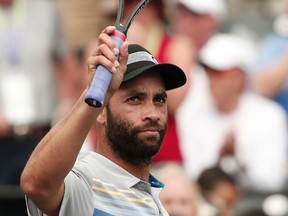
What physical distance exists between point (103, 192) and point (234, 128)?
4627 millimetres

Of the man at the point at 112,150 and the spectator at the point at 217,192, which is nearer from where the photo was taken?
the man at the point at 112,150

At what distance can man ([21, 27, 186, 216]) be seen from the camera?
4.17 m

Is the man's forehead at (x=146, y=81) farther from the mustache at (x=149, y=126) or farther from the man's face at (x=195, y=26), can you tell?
the man's face at (x=195, y=26)

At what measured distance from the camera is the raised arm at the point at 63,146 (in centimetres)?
415

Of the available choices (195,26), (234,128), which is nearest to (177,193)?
(234,128)

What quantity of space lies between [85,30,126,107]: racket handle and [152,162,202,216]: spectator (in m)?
3.25

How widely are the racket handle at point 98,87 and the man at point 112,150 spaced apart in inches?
1.2

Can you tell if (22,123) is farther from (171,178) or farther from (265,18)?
(265,18)

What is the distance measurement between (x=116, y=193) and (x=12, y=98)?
14.6 ft

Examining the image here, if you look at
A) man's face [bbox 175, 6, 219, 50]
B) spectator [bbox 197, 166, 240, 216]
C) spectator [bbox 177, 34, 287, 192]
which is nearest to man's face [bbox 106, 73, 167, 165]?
spectator [bbox 197, 166, 240, 216]

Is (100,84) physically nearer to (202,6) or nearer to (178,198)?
(178,198)

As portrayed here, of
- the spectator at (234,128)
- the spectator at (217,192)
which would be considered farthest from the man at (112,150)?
the spectator at (234,128)

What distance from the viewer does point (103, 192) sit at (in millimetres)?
4566

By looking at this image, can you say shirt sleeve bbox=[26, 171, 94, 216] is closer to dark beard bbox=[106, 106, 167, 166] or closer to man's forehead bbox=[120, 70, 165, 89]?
dark beard bbox=[106, 106, 167, 166]
